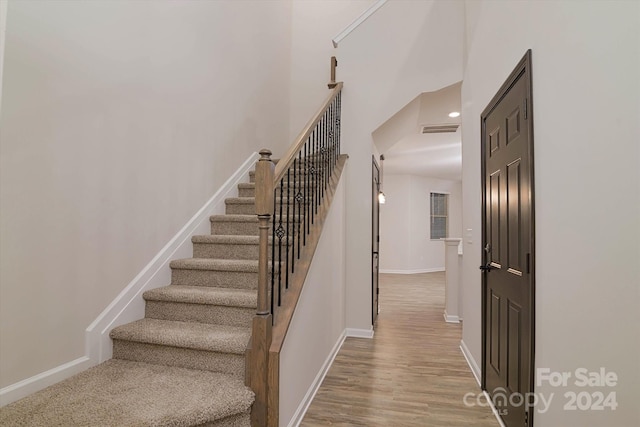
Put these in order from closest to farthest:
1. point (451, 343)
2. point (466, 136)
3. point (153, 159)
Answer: point (153, 159)
point (466, 136)
point (451, 343)

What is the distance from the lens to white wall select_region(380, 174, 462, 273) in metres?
10.1

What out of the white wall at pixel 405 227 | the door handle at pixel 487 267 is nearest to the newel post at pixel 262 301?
the door handle at pixel 487 267

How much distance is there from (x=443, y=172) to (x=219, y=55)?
7896mm

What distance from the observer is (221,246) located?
2938mm

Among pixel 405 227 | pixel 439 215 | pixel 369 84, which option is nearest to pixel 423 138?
pixel 369 84

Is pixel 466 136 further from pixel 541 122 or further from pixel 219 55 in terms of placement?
pixel 219 55

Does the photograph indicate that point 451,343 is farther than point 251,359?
Yes

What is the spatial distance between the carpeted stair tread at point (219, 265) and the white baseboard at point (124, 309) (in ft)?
0.36

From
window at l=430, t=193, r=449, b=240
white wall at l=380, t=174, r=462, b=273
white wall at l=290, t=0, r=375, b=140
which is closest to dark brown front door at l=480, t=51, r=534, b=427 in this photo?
white wall at l=290, t=0, r=375, b=140

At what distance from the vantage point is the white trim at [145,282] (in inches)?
82.9

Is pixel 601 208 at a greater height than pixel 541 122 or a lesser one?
lesser

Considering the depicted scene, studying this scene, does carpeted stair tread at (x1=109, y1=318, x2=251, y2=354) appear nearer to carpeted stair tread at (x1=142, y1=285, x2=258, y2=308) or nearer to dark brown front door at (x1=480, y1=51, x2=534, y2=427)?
carpeted stair tread at (x1=142, y1=285, x2=258, y2=308)

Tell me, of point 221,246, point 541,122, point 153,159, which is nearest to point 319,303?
point 221,246

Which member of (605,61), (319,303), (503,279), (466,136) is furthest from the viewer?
(466,136)
